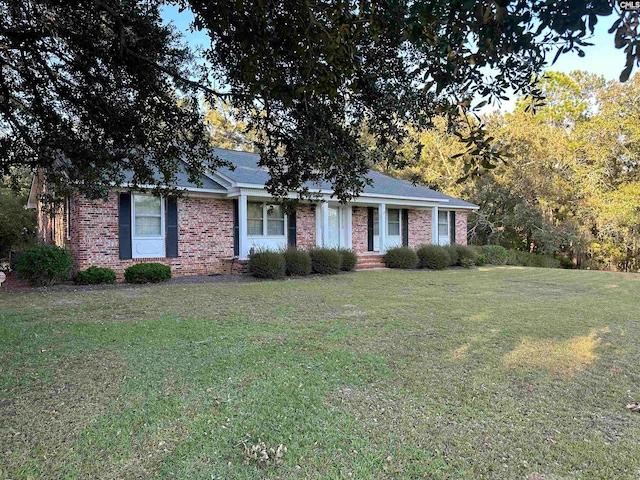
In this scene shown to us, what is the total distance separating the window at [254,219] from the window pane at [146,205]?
3223 mm

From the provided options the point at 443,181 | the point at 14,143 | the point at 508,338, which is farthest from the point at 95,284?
the point at 443,181

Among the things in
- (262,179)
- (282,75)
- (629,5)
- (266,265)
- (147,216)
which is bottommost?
(266,265)

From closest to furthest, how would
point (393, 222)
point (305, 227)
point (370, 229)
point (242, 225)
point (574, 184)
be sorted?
point (242, 225), point (305, 227), point (370, 229), point (393, 222), point (574, 184)

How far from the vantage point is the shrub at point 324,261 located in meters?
14.0

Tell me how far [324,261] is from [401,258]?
391cm

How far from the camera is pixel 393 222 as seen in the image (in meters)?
19.3

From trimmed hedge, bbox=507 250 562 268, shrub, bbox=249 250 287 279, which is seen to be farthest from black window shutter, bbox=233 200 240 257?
trimmed hedge, bbox=507 250 562 268

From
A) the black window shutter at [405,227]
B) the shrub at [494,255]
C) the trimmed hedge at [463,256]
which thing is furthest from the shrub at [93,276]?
the shrub at [494,255]

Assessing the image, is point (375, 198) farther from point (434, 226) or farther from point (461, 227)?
point (461, 227)

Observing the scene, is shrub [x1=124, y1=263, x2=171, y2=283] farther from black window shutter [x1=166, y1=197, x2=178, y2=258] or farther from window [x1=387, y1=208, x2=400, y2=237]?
window [x1=387, y1=208, x2=400, y2=237]

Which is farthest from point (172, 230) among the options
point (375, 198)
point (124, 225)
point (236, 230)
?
point (375, 198)

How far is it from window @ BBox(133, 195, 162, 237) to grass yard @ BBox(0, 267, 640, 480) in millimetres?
5535

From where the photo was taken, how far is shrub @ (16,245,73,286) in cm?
1039

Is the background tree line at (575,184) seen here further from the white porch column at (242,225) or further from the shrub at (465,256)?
the white porch column at (242,225)
